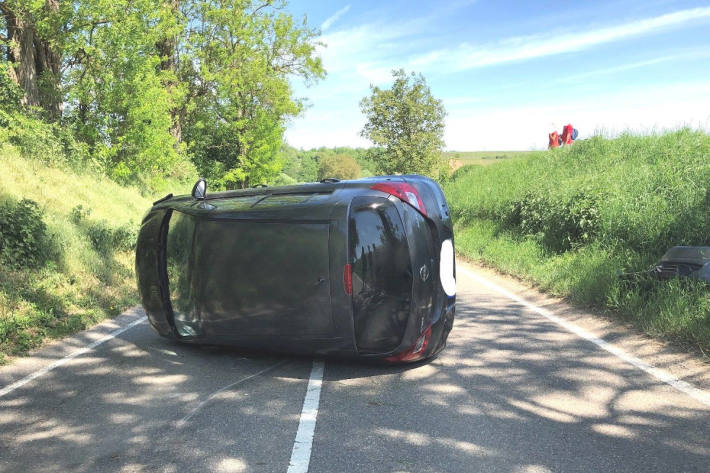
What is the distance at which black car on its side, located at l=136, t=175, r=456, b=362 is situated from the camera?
4.66 m

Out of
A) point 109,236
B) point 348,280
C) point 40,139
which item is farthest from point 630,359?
point 40,139

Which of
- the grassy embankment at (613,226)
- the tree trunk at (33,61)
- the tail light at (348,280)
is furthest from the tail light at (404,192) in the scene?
the tree trunk at (33,61)

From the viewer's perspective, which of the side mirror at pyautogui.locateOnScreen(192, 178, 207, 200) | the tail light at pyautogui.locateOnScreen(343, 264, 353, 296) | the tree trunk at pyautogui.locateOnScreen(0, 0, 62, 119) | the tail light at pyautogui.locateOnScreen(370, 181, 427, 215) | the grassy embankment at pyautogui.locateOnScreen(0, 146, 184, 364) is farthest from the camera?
the tree trunk at pyautogui.locateOnScreen(0, 0, 62, 119)

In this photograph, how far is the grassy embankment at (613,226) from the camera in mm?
6254

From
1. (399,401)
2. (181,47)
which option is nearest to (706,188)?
(399,401)

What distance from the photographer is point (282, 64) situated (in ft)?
127

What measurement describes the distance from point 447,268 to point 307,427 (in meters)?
2.16

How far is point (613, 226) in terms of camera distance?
373 inches

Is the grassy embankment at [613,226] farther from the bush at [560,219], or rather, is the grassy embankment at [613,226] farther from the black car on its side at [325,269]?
the black car on its side at [325,269]

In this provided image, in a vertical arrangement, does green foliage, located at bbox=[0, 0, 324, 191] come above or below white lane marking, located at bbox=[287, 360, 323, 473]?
above

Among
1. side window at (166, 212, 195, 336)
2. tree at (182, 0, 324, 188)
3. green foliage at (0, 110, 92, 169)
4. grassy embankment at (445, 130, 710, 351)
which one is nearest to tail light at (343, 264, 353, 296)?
side window at (166, 212, 195, 336)

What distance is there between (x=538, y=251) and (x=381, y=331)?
7.78 metres

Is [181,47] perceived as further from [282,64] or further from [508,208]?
[508,208]

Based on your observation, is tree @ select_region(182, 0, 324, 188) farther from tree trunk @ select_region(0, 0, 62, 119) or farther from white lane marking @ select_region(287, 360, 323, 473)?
white lane marking @ select_region(287, 360, 323, 473)
